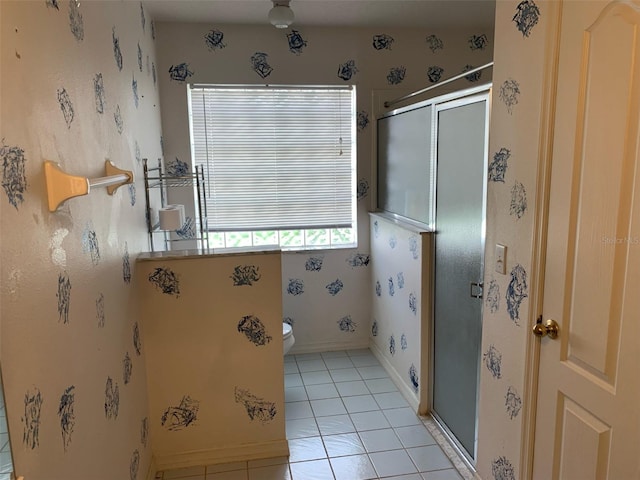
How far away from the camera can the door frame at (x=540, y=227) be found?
1452mm

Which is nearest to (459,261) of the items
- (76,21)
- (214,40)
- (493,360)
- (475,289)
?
(475,289)

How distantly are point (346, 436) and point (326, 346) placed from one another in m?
1.11

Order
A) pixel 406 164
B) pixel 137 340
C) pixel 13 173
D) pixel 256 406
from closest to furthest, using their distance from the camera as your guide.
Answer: pixel 13 173 → pixel 137 340 → pixel 256 406 → pixel 406 164

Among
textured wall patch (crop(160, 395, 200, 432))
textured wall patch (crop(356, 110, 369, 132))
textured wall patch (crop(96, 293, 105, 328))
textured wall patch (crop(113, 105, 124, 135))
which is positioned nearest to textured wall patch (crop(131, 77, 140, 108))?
textured wall patch (crop(113, 105, 124, 135))

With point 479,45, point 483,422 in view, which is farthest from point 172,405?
point 479,45

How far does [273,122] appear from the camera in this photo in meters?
3.27

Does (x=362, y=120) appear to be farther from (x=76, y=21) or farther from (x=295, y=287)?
(x=76, y=21)

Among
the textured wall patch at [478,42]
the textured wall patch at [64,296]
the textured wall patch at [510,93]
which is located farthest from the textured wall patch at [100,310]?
the textured wall patch at [478,42]

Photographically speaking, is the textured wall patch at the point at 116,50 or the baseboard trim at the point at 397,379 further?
the baseboard trim at the point at 397,379

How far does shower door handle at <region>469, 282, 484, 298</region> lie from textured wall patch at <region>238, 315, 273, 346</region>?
36.1 inches

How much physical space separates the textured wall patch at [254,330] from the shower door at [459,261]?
88cm

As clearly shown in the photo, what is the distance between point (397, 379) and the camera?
3.00 metres

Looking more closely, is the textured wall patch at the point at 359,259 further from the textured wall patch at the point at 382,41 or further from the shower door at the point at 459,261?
the textured wall patch at the point at 382,41

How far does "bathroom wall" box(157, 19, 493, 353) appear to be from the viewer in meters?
3.10
